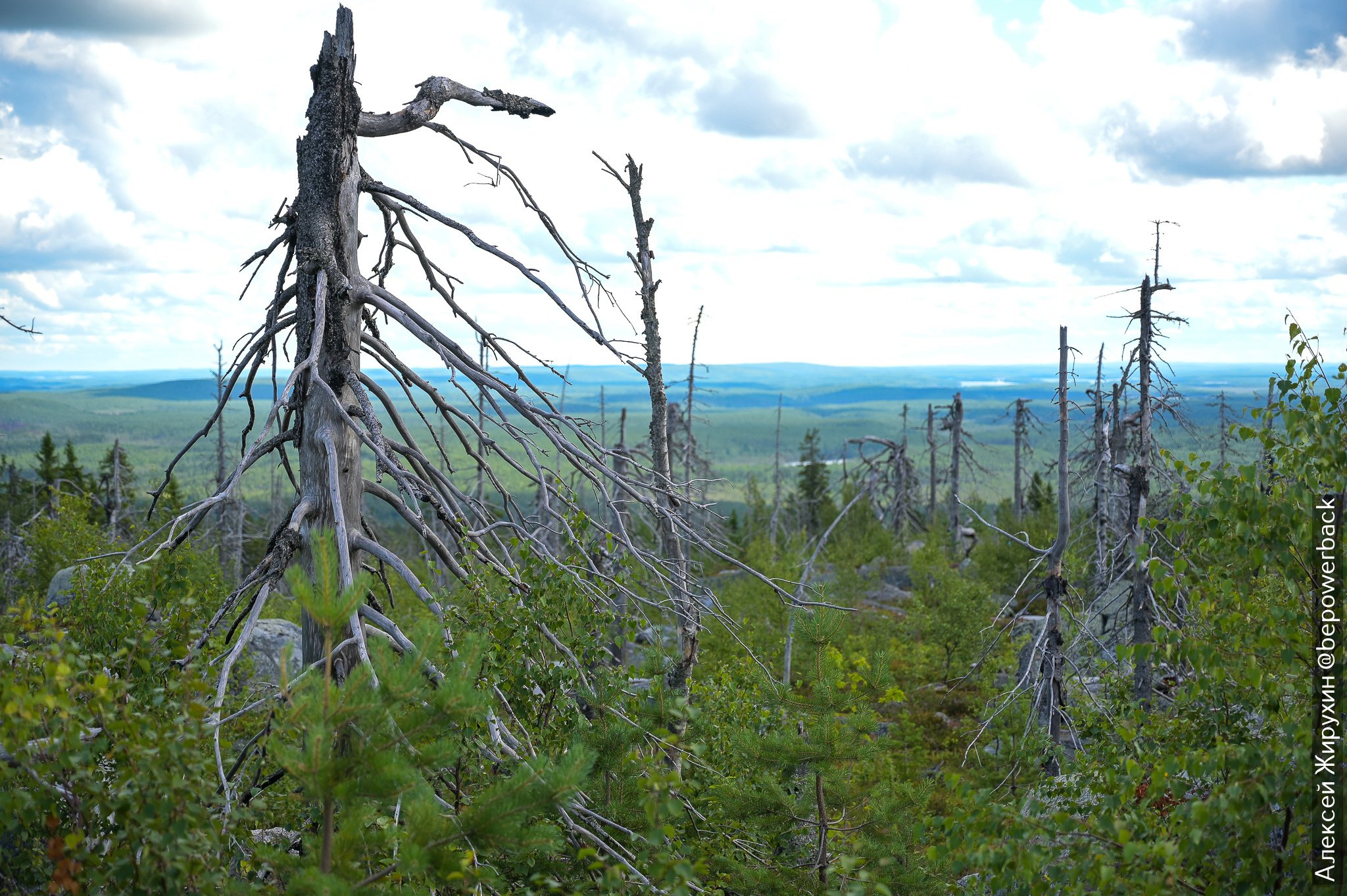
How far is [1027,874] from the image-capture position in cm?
395

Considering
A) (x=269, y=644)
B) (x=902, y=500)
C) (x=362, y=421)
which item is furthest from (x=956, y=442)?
(x=362, y=421)

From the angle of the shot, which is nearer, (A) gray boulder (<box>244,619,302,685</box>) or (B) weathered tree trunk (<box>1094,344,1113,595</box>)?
(B) weathered tree trunk (<box>1094,344,1113,595</box>)

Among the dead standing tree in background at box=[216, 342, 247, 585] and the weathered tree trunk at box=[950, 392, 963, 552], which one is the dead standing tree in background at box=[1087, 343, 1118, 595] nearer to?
the weathered tree trunk at box=[950, 392, 963, 552]

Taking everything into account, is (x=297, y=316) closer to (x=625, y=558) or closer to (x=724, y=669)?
(x=625, y=558)

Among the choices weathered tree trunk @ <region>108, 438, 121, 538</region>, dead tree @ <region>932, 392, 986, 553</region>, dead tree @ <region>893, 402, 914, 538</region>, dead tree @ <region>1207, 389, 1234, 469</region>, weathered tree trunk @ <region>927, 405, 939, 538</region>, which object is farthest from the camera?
dead tree @ <region>893, 402, 914, 538</region>

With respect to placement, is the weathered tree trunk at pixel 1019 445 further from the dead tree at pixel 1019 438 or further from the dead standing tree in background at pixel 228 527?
the dead standing tree in background at pixel 228 527

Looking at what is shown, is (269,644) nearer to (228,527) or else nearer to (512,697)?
(512,697)

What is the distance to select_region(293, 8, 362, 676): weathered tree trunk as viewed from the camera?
5.71 meters

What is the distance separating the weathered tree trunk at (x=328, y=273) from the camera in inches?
225

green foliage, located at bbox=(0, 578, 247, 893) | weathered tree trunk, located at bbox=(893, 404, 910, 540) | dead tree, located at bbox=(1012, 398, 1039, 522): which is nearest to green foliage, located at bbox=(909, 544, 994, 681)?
dead tree, located at bbox=(1012, 398, 1039, 522)

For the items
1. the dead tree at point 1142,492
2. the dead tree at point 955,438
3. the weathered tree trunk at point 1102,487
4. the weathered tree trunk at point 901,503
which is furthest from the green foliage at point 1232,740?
the dead tree at point 955,438

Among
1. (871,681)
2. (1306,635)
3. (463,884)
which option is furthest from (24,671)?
(1306,635)

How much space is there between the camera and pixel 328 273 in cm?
576

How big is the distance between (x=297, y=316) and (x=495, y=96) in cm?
211
